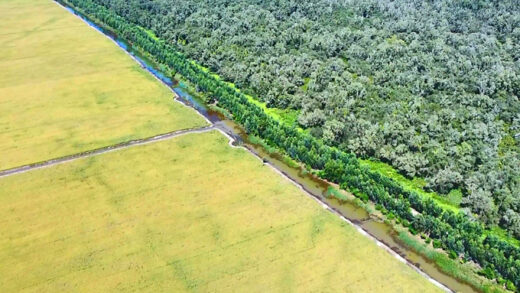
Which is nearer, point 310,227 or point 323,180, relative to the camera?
point 310,227

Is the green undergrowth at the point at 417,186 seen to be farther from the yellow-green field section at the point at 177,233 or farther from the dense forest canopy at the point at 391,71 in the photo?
the yellow-green field section at the point at 177,233

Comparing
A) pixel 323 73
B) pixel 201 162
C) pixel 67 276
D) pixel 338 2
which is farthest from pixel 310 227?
pixel 338 2

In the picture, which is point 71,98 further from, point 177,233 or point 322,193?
point 322,193

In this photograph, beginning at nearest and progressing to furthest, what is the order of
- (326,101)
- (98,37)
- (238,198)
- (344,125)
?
1. (238,198)
2. (344,125)
3. (326,101)
4. (98,37)

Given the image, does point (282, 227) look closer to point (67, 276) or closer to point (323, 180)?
point (323, 180)

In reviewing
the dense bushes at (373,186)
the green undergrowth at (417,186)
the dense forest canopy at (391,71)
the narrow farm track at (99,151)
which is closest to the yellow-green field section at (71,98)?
the narrow farm track at (99,151)
